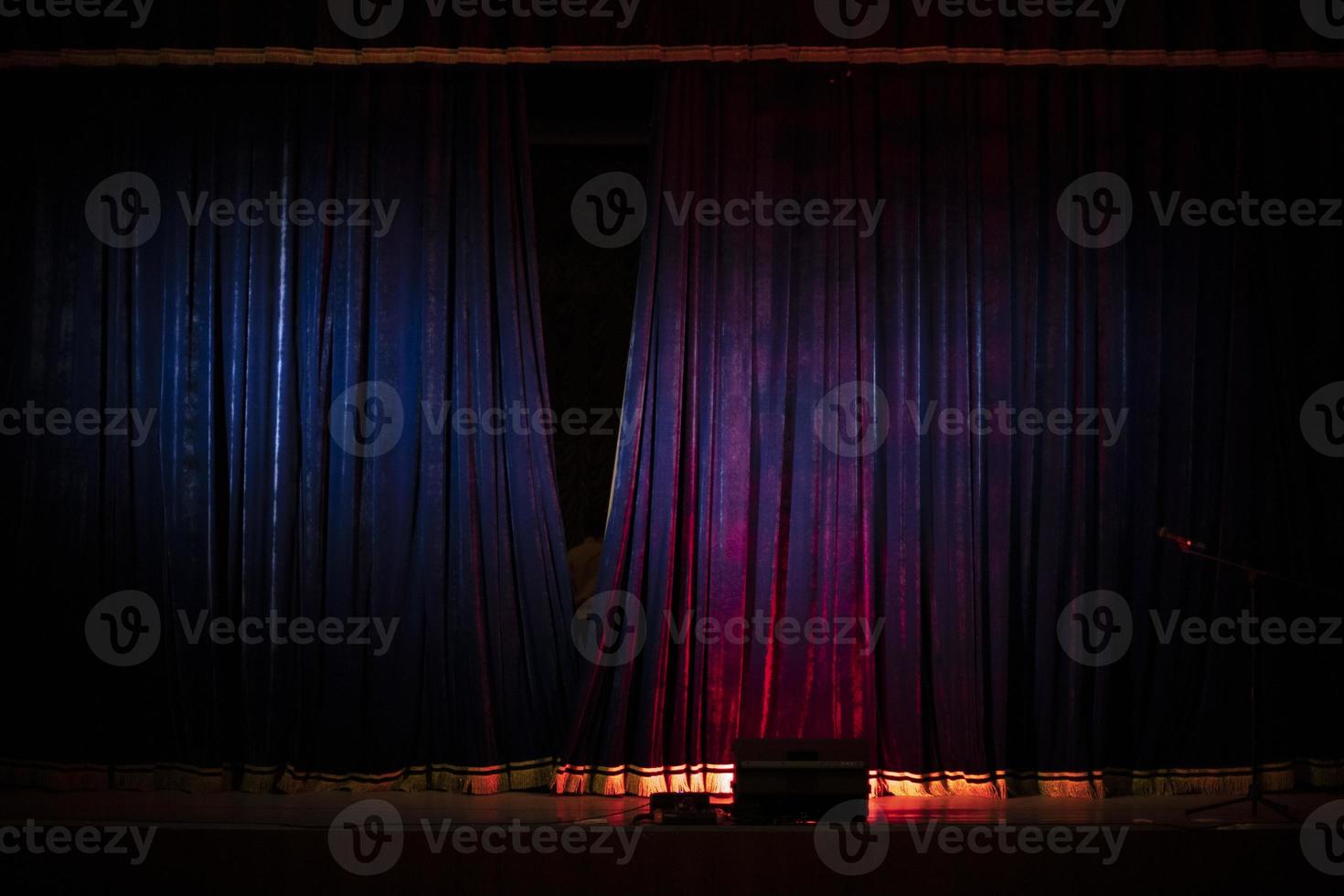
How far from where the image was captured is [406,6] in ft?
16.4

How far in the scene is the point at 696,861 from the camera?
3791 millimetres

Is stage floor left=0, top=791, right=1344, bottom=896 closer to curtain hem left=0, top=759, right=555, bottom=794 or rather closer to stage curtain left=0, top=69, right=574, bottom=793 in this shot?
curtain hem left=0, top=759, right=555, bottom=794

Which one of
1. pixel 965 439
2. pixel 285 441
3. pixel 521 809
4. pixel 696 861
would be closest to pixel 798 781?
pixel 696 861

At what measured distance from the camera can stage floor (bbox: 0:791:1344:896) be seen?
3.75 m

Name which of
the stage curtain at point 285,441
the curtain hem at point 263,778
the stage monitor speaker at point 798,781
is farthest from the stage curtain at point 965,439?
the stage monitor speaker at point 798,781

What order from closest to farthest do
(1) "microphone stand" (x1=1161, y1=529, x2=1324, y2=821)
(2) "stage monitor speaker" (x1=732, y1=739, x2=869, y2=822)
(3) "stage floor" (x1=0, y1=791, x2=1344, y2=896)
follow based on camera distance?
1. (3) "stage floor" (x1=0, y1=791, x2=1344, y2=896)
2. (2) "stage monitor speaker" (x1=732, y1=739, x2=869, y2=822)
3. (1) "microphone stand" (x1=1161, y1=529, x2=1324, y2=821)

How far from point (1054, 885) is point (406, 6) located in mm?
3822

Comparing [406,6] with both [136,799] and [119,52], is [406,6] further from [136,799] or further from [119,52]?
[136,799]

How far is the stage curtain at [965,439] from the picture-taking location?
4801mm

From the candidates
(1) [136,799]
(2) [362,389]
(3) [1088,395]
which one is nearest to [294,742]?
(1) [136,799]

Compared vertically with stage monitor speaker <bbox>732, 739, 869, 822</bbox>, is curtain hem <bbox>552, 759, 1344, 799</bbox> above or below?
below

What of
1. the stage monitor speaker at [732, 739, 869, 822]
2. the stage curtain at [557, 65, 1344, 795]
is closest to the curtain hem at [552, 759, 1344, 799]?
the stage curtain at [557, 65, 1344, 795]

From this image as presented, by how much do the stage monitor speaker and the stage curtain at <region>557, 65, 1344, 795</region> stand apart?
662 millimetres

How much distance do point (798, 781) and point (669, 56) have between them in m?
2.70
